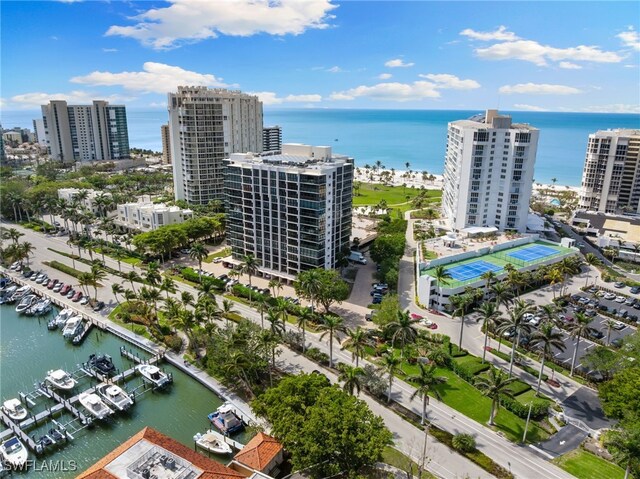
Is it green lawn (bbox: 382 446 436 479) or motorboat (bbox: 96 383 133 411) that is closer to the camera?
green lawn (bbox: 382 446 436 479)

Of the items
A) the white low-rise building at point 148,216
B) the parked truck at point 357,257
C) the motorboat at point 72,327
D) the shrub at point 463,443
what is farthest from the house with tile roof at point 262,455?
A: the white low-rise building at point 148,216

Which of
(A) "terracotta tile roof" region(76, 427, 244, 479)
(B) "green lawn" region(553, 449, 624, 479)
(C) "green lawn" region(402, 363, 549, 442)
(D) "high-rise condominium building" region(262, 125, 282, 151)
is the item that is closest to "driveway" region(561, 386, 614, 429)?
(B) "green lawn" region(553, 449, 624, 479)

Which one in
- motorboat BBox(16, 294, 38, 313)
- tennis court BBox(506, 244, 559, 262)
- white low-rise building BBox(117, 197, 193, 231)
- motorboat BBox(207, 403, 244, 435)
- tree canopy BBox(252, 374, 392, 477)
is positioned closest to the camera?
tree canopy BBox(252, 374, 392, 477)

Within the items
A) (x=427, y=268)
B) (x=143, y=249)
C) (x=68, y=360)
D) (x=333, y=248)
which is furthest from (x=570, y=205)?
(x=68, y=360)

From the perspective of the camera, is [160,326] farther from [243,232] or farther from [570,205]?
[570,205]

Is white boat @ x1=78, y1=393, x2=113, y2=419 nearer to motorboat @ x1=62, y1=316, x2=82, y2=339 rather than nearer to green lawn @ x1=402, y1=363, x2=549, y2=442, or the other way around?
motorboat @ x1=62, y1=316, x2=82, y2=339
